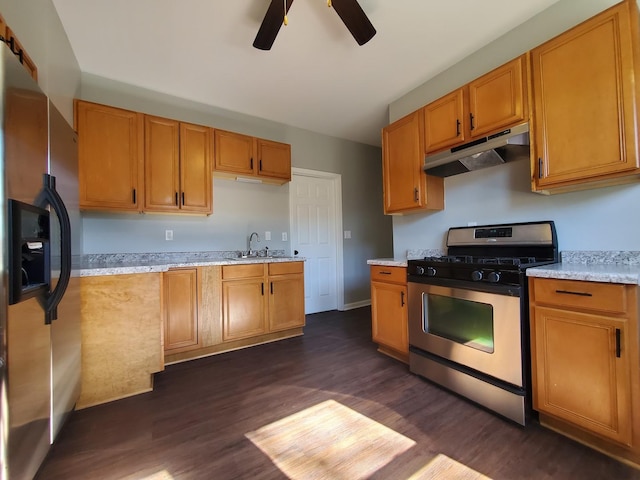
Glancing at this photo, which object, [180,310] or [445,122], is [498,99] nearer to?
[445,122]

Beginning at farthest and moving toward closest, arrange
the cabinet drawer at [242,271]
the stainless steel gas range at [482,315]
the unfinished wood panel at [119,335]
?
the cabinet drawer at [242,271] → the unfinished wood panel at [119,335] → the stainless steel gas range at [482,315]

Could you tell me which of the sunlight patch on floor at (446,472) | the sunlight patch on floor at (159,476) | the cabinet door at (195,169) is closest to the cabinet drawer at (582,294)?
the sunlight patch on floor at (446,472)

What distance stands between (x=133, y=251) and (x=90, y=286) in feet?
3.62

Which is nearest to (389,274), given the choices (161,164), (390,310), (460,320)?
(390,310)

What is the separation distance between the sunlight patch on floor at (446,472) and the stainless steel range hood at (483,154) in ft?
6.25

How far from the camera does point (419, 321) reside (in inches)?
86.0

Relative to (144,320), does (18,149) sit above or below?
above

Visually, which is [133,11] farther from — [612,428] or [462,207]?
[612,428]

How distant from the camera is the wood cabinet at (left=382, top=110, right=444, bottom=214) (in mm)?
2541

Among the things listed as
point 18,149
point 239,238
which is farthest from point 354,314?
point 18,149

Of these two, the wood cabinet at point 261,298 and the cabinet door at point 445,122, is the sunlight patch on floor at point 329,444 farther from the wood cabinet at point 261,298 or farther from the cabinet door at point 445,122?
the cabinet door at point 445,122

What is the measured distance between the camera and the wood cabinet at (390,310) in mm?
2371

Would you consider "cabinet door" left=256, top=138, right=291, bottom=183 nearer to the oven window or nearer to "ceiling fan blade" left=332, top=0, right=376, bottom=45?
"ceiling fan blade" left=332, top=0, right=376, bottom=45

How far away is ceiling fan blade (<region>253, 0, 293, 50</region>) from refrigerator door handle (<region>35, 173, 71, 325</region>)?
5.13 feet
